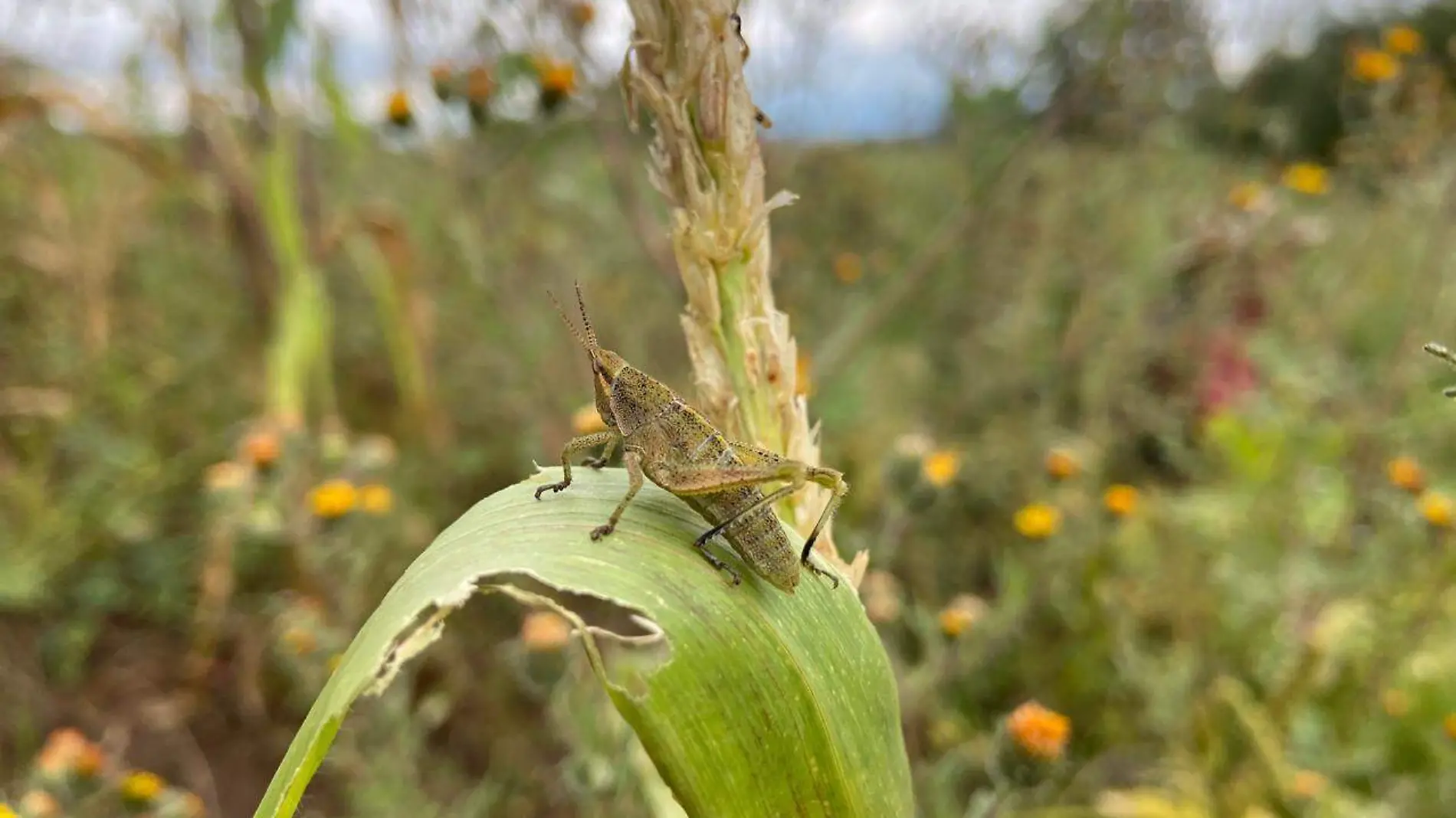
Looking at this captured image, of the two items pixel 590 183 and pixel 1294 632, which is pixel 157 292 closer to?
pixel 590 183

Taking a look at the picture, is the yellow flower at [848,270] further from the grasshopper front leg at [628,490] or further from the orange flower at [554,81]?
the grasshopper front leg at [628,490]

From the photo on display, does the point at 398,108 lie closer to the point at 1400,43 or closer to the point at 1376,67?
the point at 1376,67

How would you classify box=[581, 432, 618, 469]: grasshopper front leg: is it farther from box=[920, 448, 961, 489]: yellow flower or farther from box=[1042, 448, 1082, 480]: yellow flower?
box=[1042, 448, 1082, 480]: yellow flower

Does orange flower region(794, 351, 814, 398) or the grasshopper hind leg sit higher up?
orange flower region(794, 351, 814, 398)

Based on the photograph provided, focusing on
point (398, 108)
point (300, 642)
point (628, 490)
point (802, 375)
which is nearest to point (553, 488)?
point (628, 490)

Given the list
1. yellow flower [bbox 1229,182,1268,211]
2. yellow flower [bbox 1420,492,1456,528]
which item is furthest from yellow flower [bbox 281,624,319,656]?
yellow flower [bbox 1229,182,1268,211]

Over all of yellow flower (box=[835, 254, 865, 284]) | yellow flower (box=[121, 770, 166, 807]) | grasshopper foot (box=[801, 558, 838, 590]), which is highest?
yellow flower (box=[835, 254, 865, 284])
